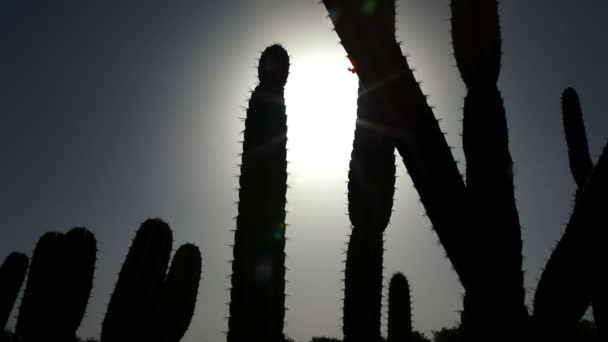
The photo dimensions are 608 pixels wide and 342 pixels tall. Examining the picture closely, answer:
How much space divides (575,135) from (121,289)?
8.73 metres

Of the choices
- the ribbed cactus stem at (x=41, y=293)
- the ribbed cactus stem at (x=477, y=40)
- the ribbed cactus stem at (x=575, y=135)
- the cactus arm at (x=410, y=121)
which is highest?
the ribbed cactus stem at (x=575, y=135)

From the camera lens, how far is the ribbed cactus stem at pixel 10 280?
12.4 m

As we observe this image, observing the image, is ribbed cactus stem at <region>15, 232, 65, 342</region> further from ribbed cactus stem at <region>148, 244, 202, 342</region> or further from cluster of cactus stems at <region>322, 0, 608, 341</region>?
cluster of cactus stems at <region>322, 0, 608, 341</region>

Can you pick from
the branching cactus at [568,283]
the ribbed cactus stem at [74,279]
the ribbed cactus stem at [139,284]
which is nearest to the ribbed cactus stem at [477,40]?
the branching cactus at [568,283]

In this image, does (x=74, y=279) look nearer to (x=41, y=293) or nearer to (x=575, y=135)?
(x=41, y=293)

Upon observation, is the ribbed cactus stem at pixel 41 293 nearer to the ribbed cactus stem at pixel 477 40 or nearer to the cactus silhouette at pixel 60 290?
the cactus silhouette at pixel 60 290

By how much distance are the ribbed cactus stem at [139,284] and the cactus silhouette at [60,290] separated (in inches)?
51.9

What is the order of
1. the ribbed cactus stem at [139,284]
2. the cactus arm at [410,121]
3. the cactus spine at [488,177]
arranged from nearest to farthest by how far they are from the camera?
the cactus spine at [488,177]
the cactus arm at [410,121]
the ribbed cactus stem at [139,284]

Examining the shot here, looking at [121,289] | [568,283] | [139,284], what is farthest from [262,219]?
[121,289]

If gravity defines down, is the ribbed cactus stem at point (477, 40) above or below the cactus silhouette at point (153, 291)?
above

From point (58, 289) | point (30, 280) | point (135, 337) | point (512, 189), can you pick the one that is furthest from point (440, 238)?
point (30, 280)

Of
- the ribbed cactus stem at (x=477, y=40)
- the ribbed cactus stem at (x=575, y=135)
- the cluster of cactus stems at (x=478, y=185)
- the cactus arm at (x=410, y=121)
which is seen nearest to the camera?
the cluster of cactus stems at (x=478, y=185)

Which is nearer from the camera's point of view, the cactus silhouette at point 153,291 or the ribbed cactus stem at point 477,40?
the ribbed cactus stem at point 477,40

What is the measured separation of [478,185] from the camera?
211 inches
